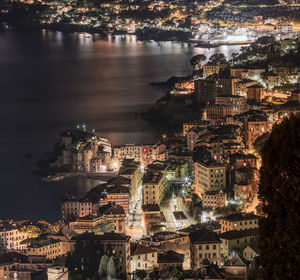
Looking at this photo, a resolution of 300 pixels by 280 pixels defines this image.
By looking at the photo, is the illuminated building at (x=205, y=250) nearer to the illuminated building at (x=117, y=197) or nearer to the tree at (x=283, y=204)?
the illuminated building at (x=117, y=197)

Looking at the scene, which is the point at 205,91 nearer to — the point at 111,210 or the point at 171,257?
the point at 111,210

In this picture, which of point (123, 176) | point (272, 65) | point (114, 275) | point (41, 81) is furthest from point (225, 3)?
point (114, 275)

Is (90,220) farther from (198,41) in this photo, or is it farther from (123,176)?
(198,41)

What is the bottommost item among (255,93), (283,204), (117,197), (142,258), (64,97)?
(64,97)

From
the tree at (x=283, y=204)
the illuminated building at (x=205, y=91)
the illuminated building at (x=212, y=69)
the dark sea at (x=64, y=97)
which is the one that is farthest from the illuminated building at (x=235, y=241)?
the illuminated building at (x=212, y=69)

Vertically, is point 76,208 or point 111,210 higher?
point 111,210

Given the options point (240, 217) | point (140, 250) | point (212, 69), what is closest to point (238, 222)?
point (240, 217)
